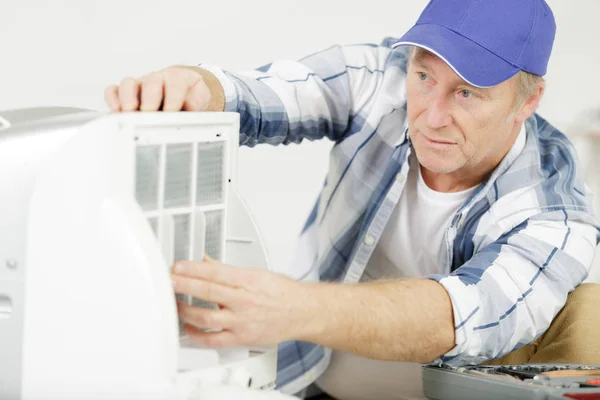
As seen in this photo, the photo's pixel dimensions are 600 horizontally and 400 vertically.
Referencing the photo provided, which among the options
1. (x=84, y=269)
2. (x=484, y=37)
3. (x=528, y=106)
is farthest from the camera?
(x=528, y=106)

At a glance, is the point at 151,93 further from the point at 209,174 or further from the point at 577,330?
the point at 577,330

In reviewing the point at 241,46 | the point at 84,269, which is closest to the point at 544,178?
the point at 84,269

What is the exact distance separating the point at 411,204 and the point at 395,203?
50 millimetres

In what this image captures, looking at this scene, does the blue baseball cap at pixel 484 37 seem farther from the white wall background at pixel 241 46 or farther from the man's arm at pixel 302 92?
the white wall background at pixel 241 46

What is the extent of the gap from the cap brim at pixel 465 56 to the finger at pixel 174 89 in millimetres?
404

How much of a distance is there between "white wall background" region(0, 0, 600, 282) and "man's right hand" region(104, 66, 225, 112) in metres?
1.06

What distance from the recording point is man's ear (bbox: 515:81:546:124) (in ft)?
4.67

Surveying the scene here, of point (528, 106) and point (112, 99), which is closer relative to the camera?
point (112, 99)

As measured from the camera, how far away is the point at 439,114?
52.7 inches

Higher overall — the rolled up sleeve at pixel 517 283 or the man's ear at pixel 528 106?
the man's ear at pixel 528 106

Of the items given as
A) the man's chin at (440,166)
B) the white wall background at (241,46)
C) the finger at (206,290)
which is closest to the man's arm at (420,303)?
the finger at (206,290)

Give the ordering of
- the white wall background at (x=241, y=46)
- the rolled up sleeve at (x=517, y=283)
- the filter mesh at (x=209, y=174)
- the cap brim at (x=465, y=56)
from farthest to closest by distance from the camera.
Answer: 1. the white wall background at (x=241, y=46)
2. the cap brim at (x=465, y=56)
3. the rolled up sleeve at (x=517, y=283)
4. the filter mesh at (x=209, y=174)

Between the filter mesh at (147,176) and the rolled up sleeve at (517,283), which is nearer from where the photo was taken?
the filter mesh at (147,176)

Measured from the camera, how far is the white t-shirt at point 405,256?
1.50m
